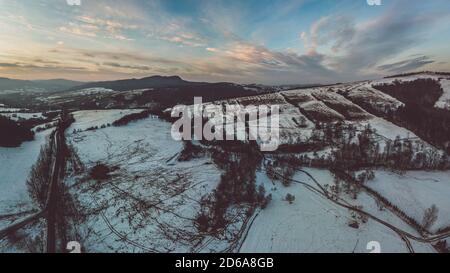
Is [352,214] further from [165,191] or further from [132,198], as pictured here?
[132,198]

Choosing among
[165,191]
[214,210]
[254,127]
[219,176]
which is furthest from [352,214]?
[254,127]

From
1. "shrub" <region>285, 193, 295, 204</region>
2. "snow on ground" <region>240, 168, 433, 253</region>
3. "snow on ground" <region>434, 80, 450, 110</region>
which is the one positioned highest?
"snow on ground" <region>434, 80, 450, 110</region>

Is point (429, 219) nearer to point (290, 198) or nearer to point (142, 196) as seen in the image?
point (290, 198)

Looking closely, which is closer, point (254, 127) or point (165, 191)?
point (165, 191)

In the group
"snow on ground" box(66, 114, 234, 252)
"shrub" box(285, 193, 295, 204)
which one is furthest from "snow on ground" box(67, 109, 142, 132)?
"shrub" box(285, 193, 295, 204)

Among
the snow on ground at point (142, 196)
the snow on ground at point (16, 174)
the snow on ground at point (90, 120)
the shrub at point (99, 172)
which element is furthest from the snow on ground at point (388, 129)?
the snow on ground at point (90, 120)

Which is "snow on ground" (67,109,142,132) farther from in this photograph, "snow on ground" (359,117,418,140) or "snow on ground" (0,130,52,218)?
"snow on ground" (359,117,418,140)
